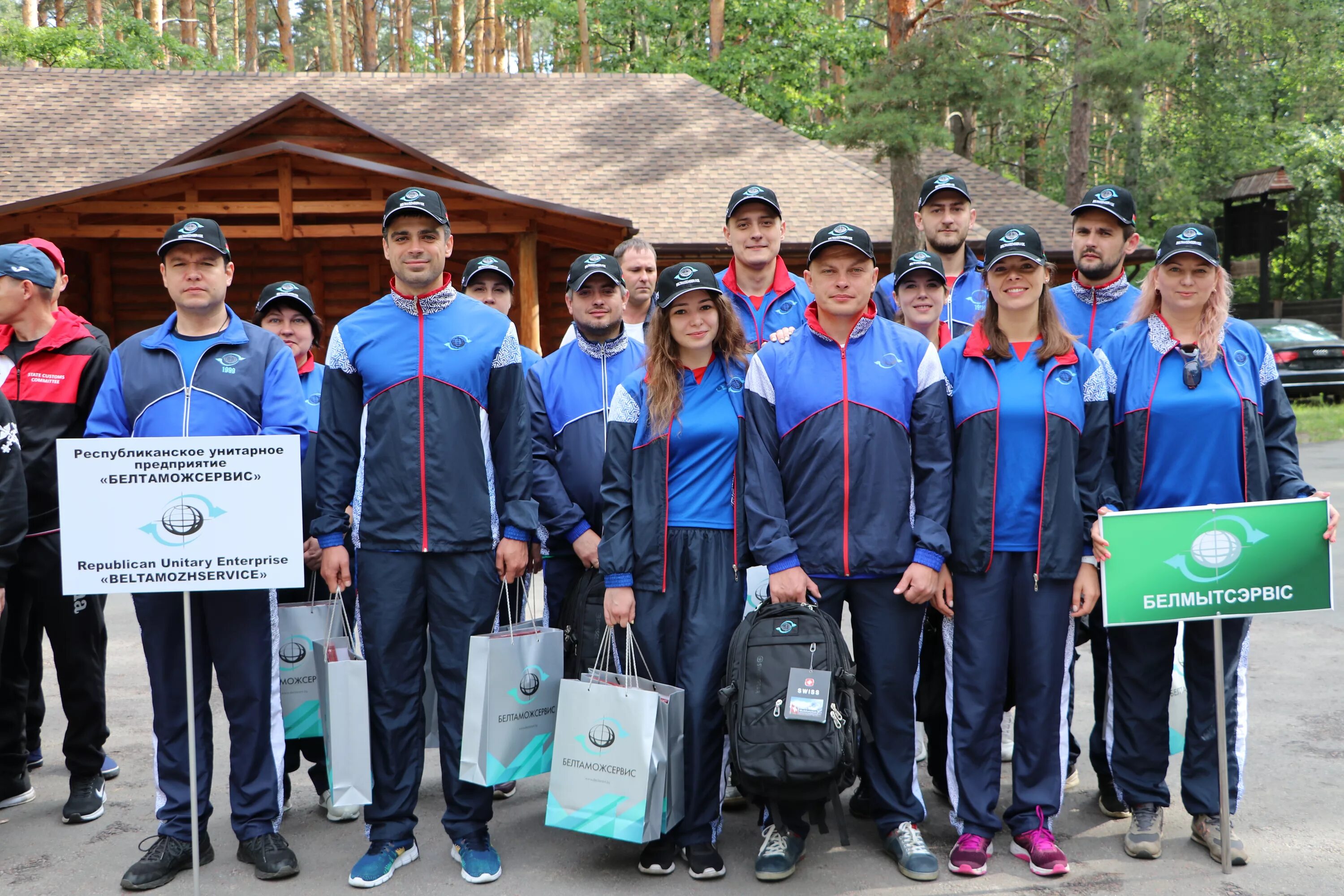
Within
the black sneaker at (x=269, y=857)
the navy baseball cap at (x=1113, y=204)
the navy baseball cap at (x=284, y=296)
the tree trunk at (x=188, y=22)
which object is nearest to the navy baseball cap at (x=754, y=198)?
the navy baseball cap at (x=1113, y=204)

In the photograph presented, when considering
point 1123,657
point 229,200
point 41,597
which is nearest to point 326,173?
point 229,200

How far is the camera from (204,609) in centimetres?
424

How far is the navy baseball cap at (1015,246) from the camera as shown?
420 cm

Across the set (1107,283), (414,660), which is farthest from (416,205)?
(1107,283)

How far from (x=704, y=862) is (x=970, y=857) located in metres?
0.99

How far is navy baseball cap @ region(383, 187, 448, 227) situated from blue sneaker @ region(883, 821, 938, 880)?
2.93 meters

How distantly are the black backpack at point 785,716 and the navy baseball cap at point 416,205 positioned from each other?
6.45 feet

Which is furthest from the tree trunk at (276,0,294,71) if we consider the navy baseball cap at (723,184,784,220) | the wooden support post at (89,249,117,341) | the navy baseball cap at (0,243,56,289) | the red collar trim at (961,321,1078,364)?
the red collar trim at (961,321,1078,364)

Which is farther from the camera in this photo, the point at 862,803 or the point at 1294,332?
the point at 1294,332

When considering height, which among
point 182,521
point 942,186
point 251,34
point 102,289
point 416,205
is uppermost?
point 251,34

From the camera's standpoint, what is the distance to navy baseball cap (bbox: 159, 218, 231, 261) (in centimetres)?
423

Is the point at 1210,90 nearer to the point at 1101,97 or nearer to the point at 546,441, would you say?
the point at 1101,97

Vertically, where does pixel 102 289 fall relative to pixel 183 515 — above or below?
above

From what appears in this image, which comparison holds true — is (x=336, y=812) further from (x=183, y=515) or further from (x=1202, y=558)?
(x=1202, y=558)
